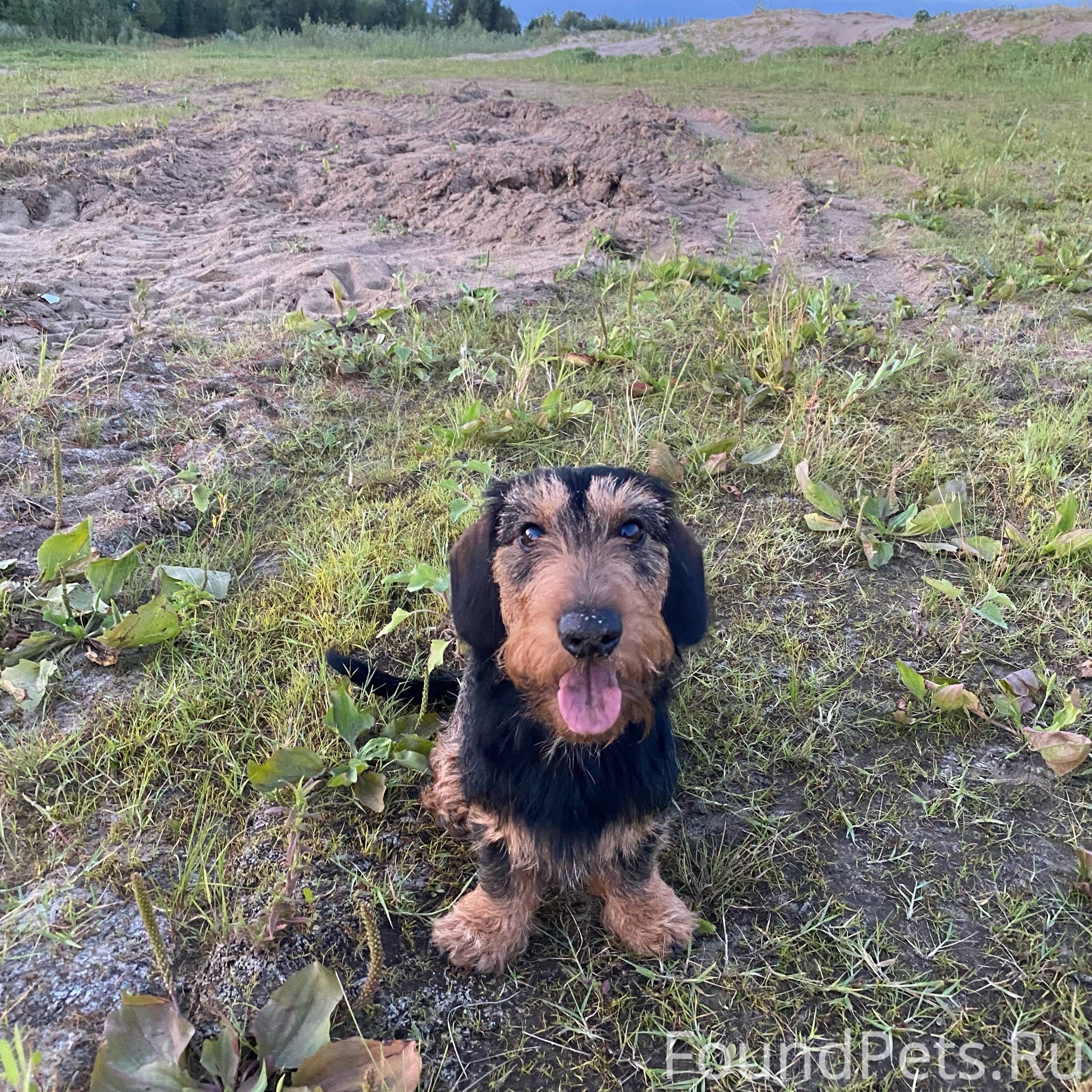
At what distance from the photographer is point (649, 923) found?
2.34 m

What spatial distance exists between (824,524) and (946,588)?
2.34ft

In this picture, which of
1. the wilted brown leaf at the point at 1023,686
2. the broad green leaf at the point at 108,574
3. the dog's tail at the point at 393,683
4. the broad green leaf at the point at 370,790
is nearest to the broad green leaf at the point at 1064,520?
the wilted brown leaf at the point at 1023,686

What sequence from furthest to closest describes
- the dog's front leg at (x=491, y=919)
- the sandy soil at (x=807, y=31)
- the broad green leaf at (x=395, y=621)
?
the sandy soil at (x=807, y=31) < the broad green leaf at (x=395, y=621) < the dog's front leg at (x=491, y=919)

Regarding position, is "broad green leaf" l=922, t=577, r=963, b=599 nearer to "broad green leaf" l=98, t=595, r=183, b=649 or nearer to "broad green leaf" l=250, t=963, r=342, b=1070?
"broad green leaf" l=250, t=963, r=342, b=1070

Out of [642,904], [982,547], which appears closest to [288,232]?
[982,547]

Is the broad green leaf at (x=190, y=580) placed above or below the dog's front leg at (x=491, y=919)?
above

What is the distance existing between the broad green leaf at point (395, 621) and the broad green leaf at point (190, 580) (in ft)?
2.61

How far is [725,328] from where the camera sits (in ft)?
18.3

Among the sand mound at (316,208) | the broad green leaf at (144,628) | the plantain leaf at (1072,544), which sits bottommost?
the broad green leaf at (144,628)

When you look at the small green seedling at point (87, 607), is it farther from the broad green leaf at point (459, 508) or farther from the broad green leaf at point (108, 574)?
the broad green leaf at point (459, 508)

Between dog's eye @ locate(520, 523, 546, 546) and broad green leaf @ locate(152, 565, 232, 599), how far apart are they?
191 cm

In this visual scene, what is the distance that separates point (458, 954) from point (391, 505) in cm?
238

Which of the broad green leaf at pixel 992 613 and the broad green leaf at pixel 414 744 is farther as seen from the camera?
Result: the broad green leaf at pixel 992 613

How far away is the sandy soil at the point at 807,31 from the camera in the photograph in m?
27.4
